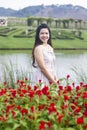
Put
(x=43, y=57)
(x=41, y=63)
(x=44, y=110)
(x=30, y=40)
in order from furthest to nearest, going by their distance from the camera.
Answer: (x=30, y=40)
(x=43, y=57)
(x=41, y=63)
(x=44, y=110)

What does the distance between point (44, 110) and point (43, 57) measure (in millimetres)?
2168

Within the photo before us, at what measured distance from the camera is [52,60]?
559 centimetres

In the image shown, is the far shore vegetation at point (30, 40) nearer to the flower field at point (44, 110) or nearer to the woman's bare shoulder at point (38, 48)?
the woman's bare shoulder at point (38, 48)

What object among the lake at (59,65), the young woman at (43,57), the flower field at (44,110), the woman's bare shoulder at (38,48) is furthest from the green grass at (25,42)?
the flower field at (44,110)

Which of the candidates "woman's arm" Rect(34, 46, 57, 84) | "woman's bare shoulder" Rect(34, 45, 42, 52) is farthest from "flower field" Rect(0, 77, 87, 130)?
"woman's bare shoulder" Rect(34, 45, 42, 52)

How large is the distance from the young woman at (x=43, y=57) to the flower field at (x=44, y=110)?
146 centimetres

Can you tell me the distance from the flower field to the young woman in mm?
1456

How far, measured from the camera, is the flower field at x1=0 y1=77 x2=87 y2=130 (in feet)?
9.95

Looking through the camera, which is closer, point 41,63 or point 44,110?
point 44,110

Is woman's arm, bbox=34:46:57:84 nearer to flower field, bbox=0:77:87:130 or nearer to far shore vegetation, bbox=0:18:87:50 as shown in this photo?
flower field, bbox=0:77:87:130

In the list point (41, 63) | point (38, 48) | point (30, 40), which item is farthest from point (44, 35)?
point (30, 40)

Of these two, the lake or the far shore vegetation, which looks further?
the far shore vegetation

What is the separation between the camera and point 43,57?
5465mm

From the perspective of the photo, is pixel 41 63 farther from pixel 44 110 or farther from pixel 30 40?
pixel 30 40
